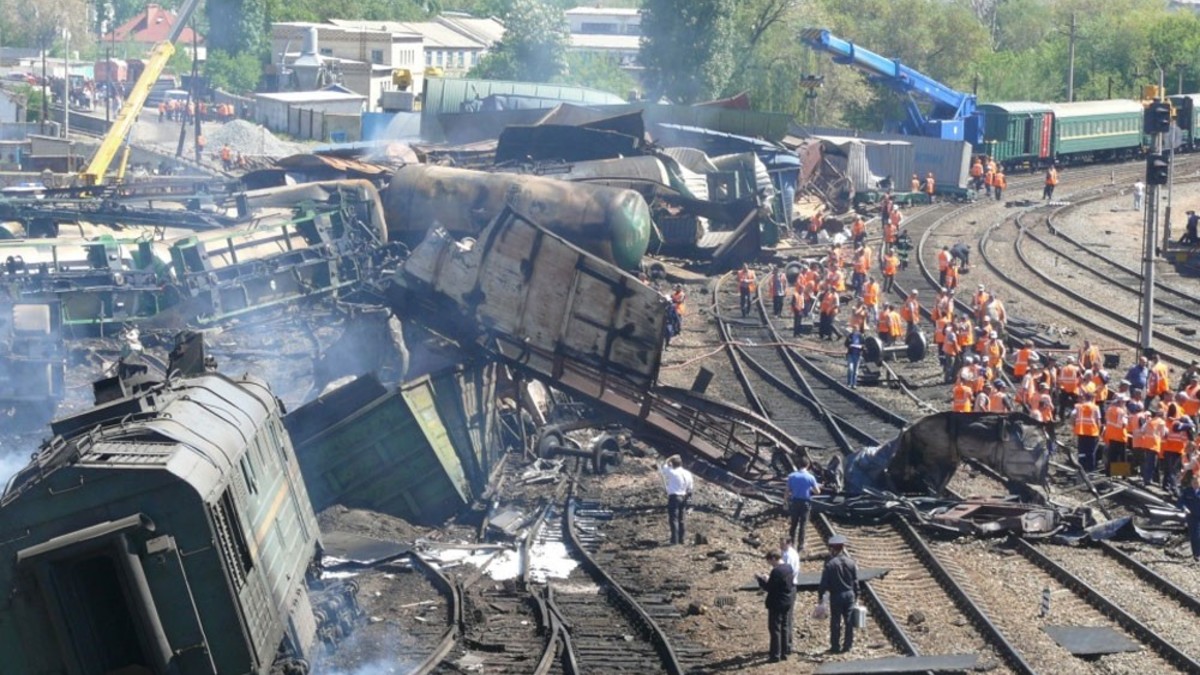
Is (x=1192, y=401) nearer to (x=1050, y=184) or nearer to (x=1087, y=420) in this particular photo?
(x=1087, y=420)

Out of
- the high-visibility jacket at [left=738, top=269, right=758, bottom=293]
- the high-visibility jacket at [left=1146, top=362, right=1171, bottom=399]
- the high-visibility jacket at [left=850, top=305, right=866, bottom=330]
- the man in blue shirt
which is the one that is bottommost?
the man in blue shirt

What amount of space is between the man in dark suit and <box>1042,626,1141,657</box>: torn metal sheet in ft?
8.25

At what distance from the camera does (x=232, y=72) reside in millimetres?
90500

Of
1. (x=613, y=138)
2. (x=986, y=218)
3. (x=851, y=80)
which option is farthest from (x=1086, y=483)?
(x=851, y=80)

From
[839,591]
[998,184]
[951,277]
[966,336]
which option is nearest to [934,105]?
[998,184]

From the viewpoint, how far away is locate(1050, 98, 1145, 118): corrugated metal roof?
61844 mm

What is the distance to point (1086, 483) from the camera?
2091cm

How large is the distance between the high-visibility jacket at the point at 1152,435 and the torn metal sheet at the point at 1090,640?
634 cm

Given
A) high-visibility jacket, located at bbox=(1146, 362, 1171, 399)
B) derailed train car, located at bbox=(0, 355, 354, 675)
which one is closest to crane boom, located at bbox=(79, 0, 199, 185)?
high-visibility jacket, located at bbox=(1146, 362, 1171, 399)

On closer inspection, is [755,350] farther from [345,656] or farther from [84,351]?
[345,656]

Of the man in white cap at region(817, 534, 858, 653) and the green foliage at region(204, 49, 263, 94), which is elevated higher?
the green foliage at region(204, 49, 263, 94)

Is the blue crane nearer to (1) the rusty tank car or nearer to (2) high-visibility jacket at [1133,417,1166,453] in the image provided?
(1) the rusty tank car

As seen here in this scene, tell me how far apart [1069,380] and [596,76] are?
56490 mm

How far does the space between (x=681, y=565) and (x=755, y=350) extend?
13706mm
